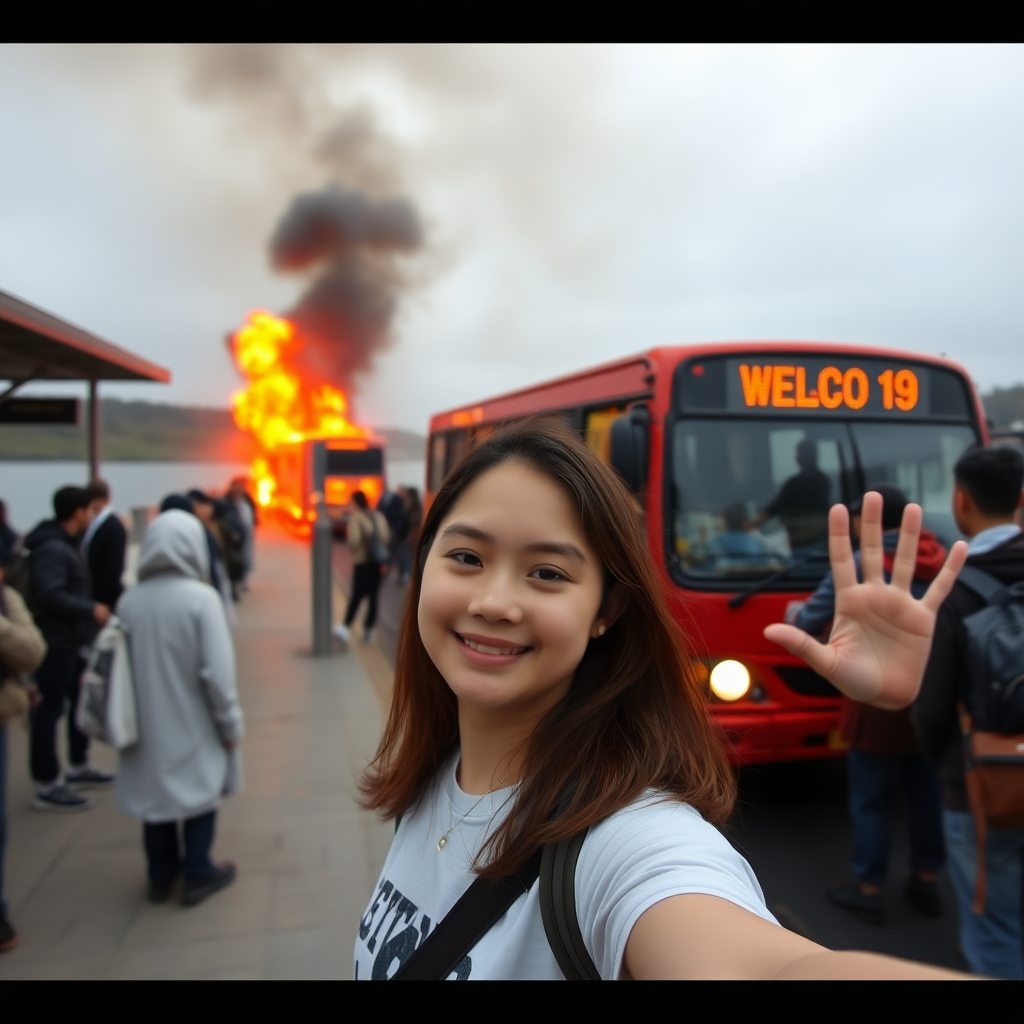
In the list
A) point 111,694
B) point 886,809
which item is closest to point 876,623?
point 886,809

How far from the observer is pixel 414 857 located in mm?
1367

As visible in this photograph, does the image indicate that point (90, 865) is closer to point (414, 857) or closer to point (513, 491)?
point (414, 857)

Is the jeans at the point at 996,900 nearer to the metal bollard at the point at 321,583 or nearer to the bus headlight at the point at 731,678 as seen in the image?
the bus headlight at the point at 731,678

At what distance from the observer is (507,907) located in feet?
3.66

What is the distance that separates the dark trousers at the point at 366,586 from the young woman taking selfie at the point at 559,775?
26.5 ft

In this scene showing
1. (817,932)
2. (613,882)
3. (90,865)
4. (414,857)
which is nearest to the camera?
(613,882)

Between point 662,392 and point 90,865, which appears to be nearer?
point 90,865

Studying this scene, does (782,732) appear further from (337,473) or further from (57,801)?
(337,473)

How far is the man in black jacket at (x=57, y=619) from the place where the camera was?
4469 mm

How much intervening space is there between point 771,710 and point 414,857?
10.9ft

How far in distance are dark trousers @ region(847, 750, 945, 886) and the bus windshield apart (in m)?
0.99

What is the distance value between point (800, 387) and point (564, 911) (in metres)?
4.13
